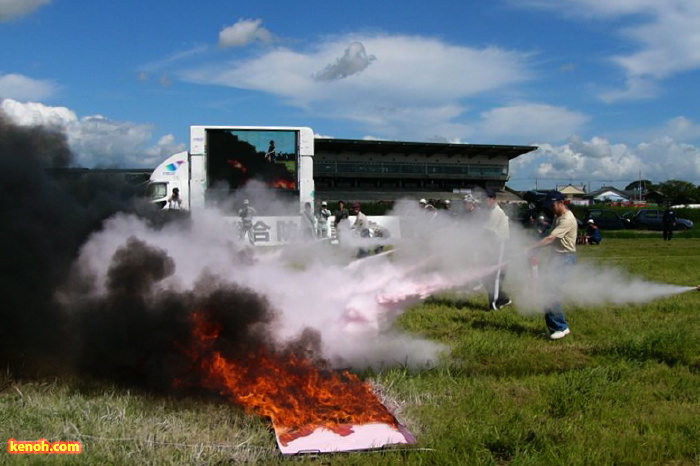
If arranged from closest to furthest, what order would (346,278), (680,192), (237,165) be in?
1. (346,278)
2. (237,165)
3. (680,192)

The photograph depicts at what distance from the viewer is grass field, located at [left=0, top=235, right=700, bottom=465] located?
15.8ft

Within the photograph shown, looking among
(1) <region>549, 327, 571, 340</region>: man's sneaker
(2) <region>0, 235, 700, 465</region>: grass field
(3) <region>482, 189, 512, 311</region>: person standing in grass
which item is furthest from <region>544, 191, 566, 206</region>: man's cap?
(2) <region>0, 235, 700, 465</region>: grass field

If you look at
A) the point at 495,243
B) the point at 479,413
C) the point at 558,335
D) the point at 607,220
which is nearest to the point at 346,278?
the point at 479,413

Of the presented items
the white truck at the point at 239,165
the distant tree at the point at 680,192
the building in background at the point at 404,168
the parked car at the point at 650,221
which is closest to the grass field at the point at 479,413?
the white truck at the point at 239,165

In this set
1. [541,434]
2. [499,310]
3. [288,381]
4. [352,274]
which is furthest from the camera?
[499,310]

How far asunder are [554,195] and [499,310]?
270cm

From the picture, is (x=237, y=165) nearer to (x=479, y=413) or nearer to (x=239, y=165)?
(x=239, y=165)

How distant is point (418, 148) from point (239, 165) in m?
44.2

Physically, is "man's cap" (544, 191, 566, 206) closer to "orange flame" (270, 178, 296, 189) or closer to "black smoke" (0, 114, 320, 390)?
"black smoke" (0, 114, 320, 390)

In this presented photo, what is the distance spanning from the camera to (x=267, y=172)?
2589 cm

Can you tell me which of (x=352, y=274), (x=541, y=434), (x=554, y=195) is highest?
(x=554, y=195)

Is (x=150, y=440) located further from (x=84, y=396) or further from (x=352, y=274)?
(x=352, y=274)

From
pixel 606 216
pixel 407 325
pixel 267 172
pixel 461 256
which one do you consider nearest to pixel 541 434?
pixel 407 325

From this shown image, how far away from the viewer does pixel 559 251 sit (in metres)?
9.10
